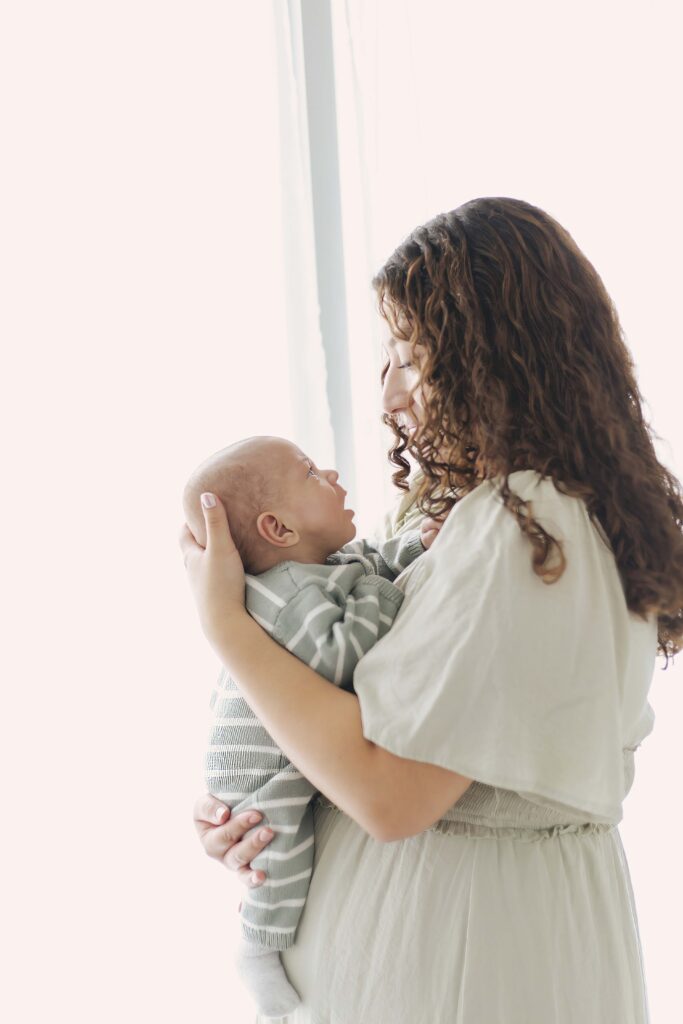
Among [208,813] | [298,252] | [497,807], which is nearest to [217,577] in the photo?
[208,813]

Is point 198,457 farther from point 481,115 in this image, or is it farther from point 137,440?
point 481,115

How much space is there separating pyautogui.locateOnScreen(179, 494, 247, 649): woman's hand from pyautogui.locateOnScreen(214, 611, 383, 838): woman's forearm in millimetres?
15

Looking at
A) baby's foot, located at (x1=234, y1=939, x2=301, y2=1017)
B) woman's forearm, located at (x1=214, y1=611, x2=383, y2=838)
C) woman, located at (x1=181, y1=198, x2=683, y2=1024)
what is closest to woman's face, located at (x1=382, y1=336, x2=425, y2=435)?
woman, located at (x1=181, y1=198, x2=683, y2=1024)

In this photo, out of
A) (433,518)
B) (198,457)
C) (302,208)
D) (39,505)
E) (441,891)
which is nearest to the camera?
(441,891)

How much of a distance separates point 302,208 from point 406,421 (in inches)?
27.9

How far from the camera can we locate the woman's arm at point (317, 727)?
93 centimetres

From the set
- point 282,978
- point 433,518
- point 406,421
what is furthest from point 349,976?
point 406,421

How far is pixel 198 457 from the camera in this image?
63.7 inches

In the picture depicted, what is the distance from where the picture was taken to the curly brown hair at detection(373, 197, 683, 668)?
1.03 metres

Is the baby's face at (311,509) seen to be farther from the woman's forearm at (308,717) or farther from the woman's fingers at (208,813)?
the woman's fingers at (208,813)

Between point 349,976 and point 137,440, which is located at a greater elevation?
point 137,440

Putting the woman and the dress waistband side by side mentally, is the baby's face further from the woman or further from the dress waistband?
the dress waistband

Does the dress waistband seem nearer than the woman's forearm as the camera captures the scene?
No

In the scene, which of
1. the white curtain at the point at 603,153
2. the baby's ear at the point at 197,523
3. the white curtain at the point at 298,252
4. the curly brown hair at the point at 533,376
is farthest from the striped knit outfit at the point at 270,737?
the white curtain at the point at 603,153
